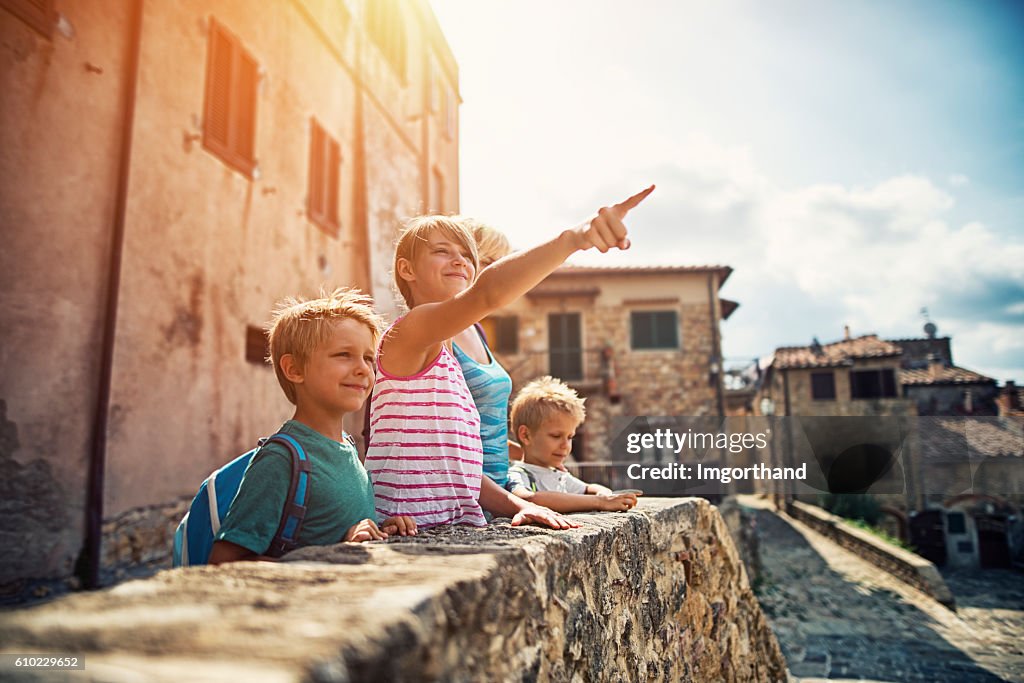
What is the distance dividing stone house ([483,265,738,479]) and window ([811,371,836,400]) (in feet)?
25.7

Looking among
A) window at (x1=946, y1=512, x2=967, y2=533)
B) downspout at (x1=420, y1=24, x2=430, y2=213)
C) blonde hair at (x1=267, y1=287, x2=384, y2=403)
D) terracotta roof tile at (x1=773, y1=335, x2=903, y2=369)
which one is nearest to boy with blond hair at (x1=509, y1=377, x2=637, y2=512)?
blonde hair at (x1=267, y1=287, x2=384, y2=403)

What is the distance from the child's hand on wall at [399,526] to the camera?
150cm

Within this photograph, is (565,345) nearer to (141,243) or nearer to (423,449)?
(141,243)

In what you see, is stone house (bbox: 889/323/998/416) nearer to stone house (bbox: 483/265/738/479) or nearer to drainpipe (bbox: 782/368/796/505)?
drainpipe (bbox: 782/368/796/505)

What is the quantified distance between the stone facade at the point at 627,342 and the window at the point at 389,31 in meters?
8.45

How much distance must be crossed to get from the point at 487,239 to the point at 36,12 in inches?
161

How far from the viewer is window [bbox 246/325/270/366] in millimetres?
6602

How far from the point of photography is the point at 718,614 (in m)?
2.80

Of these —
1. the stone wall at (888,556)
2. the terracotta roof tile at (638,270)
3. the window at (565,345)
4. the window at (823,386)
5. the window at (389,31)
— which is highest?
the window at (389,31)

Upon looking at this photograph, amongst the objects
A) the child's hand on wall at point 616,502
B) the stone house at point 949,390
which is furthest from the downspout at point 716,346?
the child's hand on wall at point 616,502

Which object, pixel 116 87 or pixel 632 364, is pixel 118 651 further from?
pixel 632 364

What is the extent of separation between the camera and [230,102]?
625cm

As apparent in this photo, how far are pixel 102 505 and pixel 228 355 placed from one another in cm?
194

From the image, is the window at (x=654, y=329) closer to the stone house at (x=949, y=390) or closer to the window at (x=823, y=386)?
the window at (x=823, y=386)
